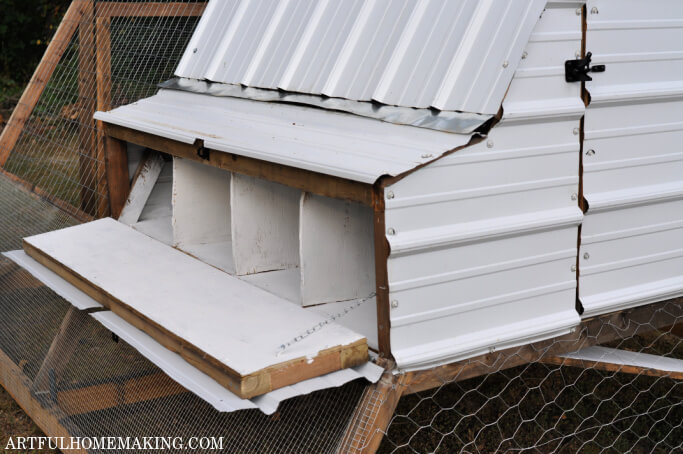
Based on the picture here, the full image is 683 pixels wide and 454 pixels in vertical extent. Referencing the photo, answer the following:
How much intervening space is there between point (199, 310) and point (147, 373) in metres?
1.33

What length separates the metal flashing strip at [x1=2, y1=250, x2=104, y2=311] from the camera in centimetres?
329

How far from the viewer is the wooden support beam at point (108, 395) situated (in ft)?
12.6

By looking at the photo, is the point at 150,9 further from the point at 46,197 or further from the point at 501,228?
the point at 501,228

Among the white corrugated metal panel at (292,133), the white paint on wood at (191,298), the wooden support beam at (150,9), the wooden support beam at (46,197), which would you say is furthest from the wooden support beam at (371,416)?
the wooden support beam at (150,9)

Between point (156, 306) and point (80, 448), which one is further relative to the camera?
point (80, 448)

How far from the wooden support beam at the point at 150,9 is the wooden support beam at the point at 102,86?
2.2 inches

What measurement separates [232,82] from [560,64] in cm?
170

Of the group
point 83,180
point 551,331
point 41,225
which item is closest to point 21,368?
point 41,225

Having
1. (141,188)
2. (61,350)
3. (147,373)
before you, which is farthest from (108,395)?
(141,188)

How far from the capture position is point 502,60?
264cm

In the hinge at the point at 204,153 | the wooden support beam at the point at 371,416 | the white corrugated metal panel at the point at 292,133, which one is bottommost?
the wooden support beam at the point at 371,416

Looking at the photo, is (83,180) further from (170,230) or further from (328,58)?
(328,58)

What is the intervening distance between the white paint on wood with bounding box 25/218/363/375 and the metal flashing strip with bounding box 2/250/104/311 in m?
0.09

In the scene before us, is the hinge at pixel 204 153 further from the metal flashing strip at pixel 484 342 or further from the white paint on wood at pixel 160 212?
the metal flashing strip at pixel 484 342
